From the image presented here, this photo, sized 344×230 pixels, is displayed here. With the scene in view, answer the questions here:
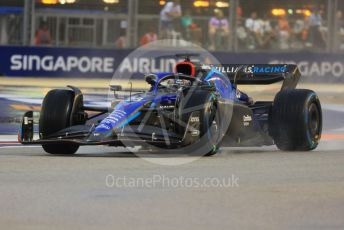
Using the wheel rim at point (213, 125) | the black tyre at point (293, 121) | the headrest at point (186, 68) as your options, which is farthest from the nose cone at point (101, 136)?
the black tyre at point (293, 121)

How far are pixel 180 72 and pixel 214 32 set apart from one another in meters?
17.9

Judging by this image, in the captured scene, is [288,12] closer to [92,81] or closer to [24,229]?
[92,81]

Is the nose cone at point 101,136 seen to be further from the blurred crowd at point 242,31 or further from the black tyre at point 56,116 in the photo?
the blurred crowd at point 242,31

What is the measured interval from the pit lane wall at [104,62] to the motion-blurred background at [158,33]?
3cm

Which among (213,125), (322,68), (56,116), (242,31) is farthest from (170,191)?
(242,31)

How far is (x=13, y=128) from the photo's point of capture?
46.2 ft

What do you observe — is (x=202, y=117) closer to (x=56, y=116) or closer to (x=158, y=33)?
(x=56, y=116)

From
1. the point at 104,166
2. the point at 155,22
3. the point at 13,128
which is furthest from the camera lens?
the point at 155,22

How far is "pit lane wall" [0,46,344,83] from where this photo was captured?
27.5 m

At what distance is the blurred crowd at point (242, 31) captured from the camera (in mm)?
28922

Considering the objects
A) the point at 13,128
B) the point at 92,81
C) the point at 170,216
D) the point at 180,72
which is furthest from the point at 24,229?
the point at 92,81

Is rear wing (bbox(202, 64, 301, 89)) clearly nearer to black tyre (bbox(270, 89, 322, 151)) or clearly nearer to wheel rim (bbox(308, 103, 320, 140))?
wheel rim (bbox(308, 103, 320, 140))

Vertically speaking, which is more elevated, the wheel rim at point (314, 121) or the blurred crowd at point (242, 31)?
the blurred crowd at point (242, 31)

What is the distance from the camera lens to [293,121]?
10875mm
